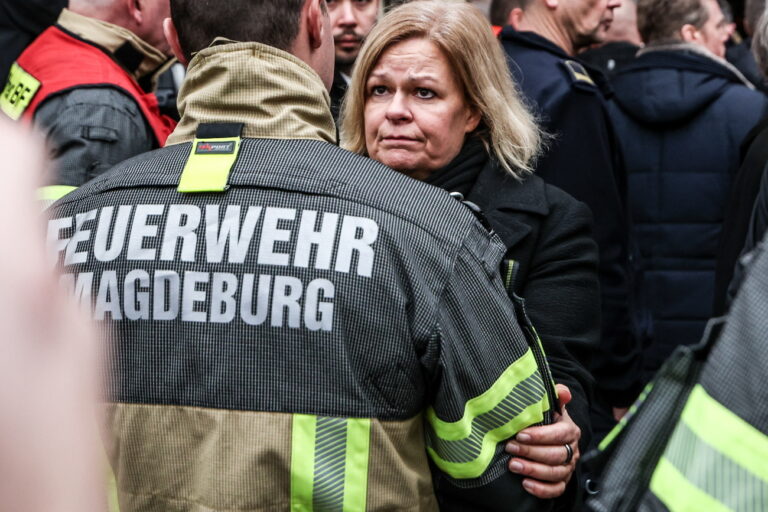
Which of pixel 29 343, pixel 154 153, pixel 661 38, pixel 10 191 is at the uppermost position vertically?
pixel 10 191

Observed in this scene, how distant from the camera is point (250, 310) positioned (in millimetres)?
1869

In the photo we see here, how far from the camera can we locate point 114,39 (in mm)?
3590

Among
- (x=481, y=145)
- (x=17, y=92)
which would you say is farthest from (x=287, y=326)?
(x=17, y=92)

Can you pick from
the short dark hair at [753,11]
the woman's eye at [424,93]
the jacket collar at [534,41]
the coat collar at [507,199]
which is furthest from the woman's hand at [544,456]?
the short dark hair at [753,11]

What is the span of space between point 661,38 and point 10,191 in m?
4.18

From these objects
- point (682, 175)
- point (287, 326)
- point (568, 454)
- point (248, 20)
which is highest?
point (248, 20)

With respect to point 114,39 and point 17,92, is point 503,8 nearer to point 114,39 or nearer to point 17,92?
point 114,39

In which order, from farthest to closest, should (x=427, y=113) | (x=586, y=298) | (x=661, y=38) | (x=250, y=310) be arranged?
(x=661, y=38), (x=427, y=113), (x=586, y=298), (x=250, y=310)

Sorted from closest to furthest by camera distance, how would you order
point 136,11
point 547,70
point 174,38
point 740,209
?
point 174,38, point 740,209, point 136,11, point 547,70

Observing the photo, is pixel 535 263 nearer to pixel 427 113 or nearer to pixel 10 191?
pixel 427 113

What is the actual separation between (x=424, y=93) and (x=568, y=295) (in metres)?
0.71

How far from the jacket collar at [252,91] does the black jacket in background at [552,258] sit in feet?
2.21

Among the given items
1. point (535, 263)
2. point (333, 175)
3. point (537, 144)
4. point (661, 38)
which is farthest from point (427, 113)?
point (661, 38)

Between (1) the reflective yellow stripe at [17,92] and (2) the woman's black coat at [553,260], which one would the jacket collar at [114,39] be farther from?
(2) the woman's black coat at [553,260]
